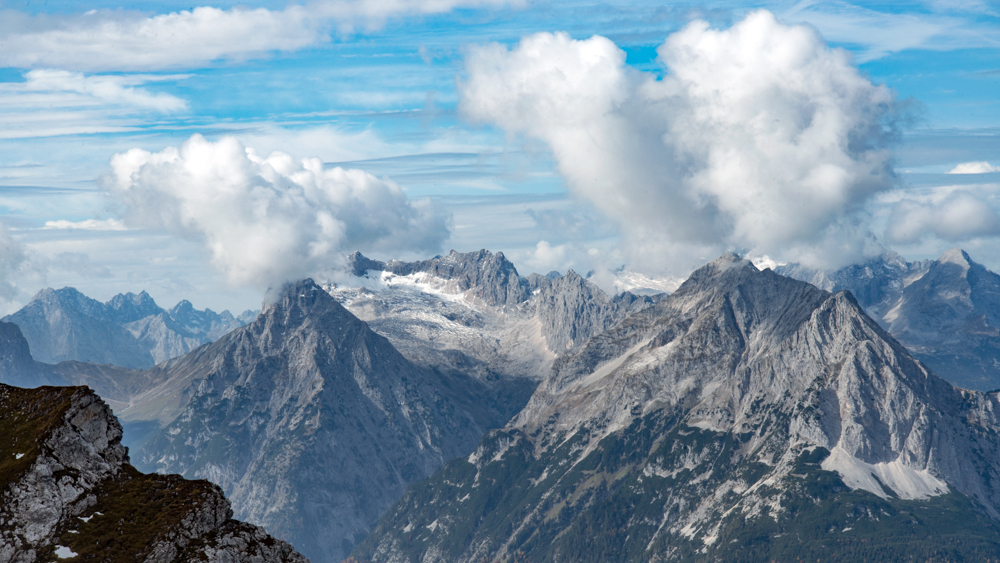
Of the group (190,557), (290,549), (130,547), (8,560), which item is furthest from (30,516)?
(290,549)

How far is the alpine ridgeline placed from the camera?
421 feet

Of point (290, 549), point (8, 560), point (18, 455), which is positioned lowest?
point (290, 549)

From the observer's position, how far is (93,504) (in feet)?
442

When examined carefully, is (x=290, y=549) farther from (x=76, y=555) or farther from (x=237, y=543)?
(x=76, y=555)

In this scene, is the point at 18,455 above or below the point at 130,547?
above

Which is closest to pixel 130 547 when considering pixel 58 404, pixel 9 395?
pixel 58 404

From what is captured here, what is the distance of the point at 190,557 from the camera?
129m

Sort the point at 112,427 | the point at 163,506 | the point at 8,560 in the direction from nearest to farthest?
the point at 8,560, the point at 163,506, the point at 112,427

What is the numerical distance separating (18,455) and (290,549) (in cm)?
4216

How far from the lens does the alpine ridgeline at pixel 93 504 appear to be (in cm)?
Result: 12838

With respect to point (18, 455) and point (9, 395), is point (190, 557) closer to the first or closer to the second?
point (18, 455)

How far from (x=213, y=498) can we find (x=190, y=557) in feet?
31.6

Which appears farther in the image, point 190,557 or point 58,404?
point 58,404

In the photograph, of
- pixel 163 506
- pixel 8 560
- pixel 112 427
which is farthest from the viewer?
pixel 112 427
